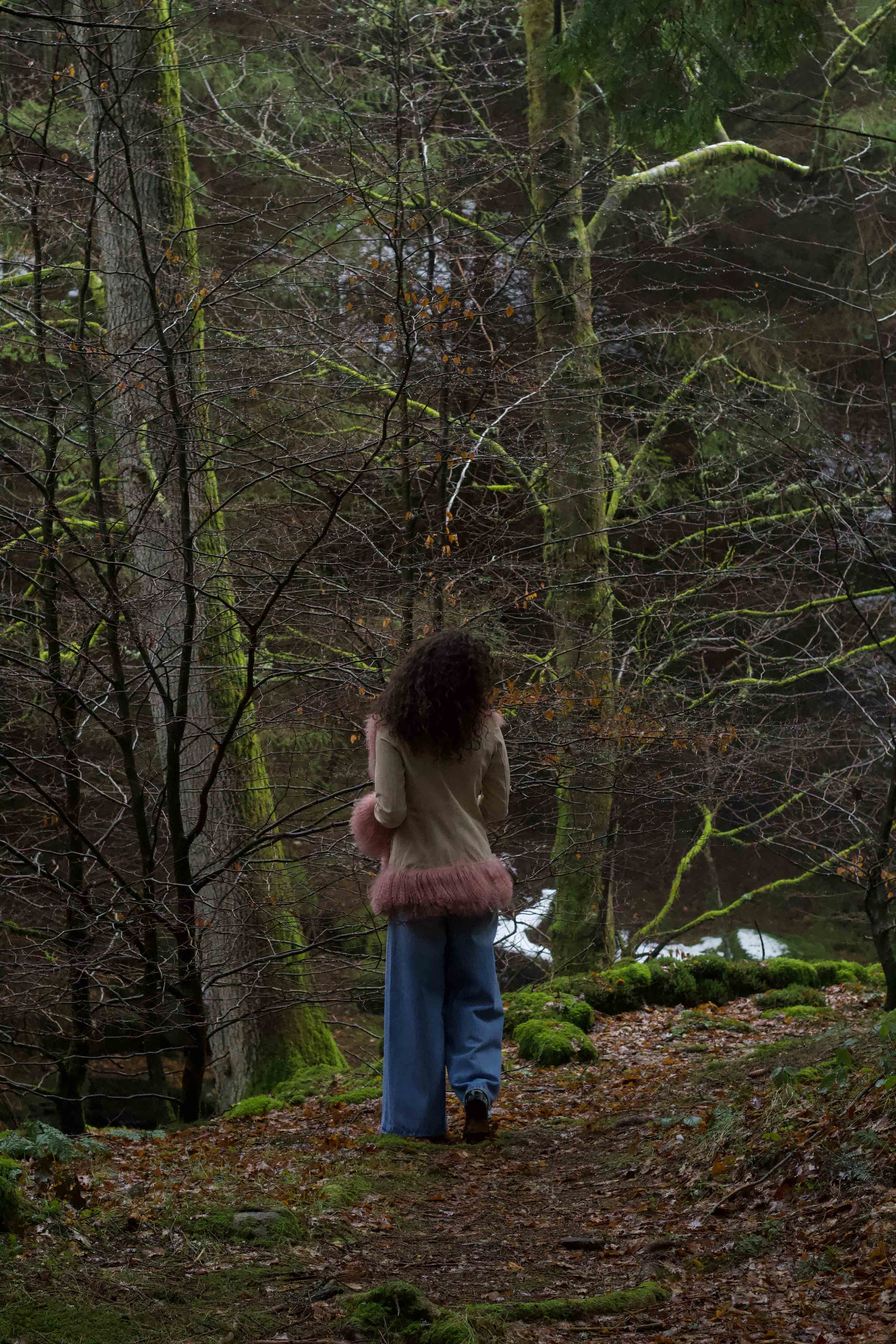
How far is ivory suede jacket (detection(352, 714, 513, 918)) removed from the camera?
4.59 meters

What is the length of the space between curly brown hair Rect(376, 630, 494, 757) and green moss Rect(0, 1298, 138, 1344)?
A: 8.16 feet

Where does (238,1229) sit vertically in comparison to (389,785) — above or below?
below

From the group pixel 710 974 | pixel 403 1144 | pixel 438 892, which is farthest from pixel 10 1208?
pixel 710 974

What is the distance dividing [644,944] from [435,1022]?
9821 mm

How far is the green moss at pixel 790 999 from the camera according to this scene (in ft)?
26.4

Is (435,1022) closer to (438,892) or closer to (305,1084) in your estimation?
(438,892)

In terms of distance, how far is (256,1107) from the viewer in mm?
6461

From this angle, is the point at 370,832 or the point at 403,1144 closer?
the point at 403,1144

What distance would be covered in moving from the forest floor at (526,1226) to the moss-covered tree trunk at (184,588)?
1.47 meters

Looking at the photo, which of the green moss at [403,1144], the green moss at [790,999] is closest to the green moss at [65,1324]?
the green moss at [403,1144]

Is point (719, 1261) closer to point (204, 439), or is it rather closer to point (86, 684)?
point (204, 439)

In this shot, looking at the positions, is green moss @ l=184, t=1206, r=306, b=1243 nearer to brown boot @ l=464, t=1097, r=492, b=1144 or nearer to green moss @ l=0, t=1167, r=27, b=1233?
green moss @ l=0, t=1167, r=27, b=1233

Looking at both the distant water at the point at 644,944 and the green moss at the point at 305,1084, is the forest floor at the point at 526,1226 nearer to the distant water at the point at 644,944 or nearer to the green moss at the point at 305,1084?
the distant water at the point at 644,944

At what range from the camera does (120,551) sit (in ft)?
19.8
